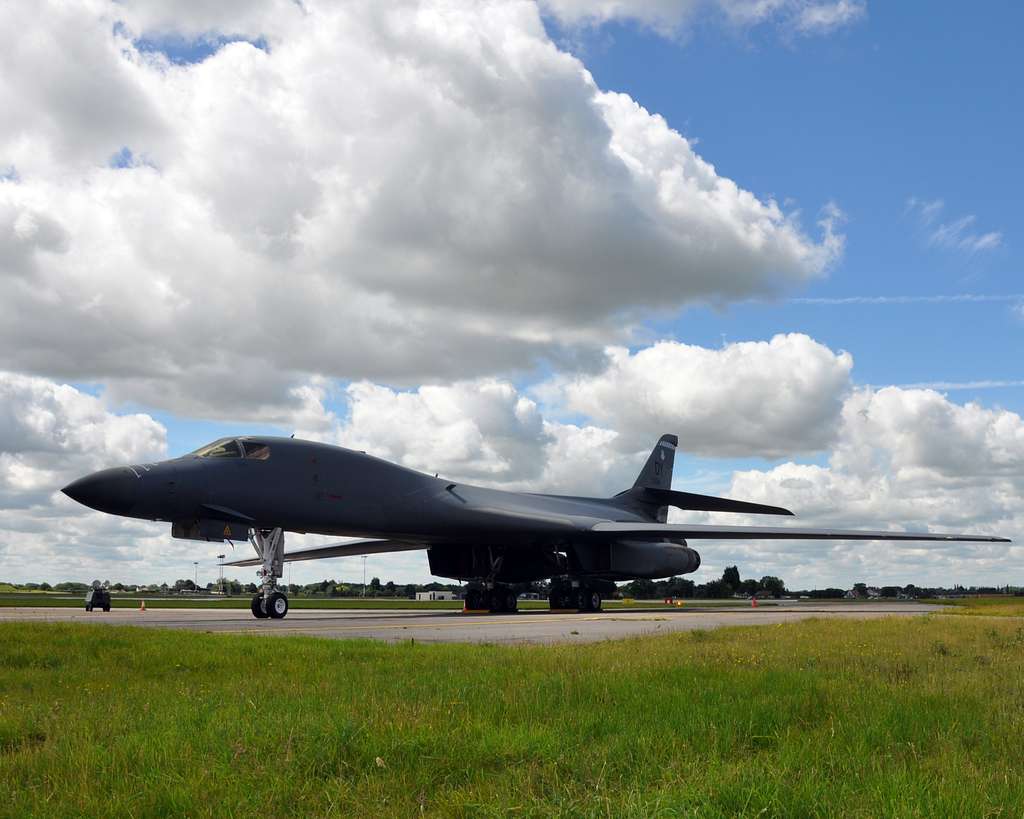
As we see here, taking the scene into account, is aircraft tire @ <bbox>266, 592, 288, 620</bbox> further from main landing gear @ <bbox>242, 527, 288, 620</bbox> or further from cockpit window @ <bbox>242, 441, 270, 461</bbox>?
cockpit window @ <bbox>242, 441, 270, 461</bbox>

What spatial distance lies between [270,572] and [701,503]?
20.4 metres

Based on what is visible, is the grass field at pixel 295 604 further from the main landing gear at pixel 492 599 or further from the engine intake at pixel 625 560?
the main landing gear at pixel 492 599

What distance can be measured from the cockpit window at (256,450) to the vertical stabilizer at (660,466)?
21435mm

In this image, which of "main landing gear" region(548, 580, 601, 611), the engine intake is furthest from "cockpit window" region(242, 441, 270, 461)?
"main landing gear" region(548, 580, 601, 611)

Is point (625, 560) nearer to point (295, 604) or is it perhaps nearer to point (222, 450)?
point (222, 450)

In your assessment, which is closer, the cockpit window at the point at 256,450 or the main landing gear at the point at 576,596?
the cockpit window at the point at 256,450

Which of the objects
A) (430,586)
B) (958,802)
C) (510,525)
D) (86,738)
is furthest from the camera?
(430,586)

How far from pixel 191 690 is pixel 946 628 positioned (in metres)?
13.6

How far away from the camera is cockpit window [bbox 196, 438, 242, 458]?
21.6 metres

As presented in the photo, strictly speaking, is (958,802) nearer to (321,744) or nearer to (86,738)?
(321,744)

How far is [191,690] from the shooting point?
23.8ft

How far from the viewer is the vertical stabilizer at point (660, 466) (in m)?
41.7

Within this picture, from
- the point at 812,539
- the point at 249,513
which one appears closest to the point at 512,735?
the point at 249,513

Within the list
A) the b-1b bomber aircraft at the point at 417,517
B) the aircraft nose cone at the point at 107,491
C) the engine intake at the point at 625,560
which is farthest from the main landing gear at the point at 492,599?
the aircraft nose cone at the point at 107,491
